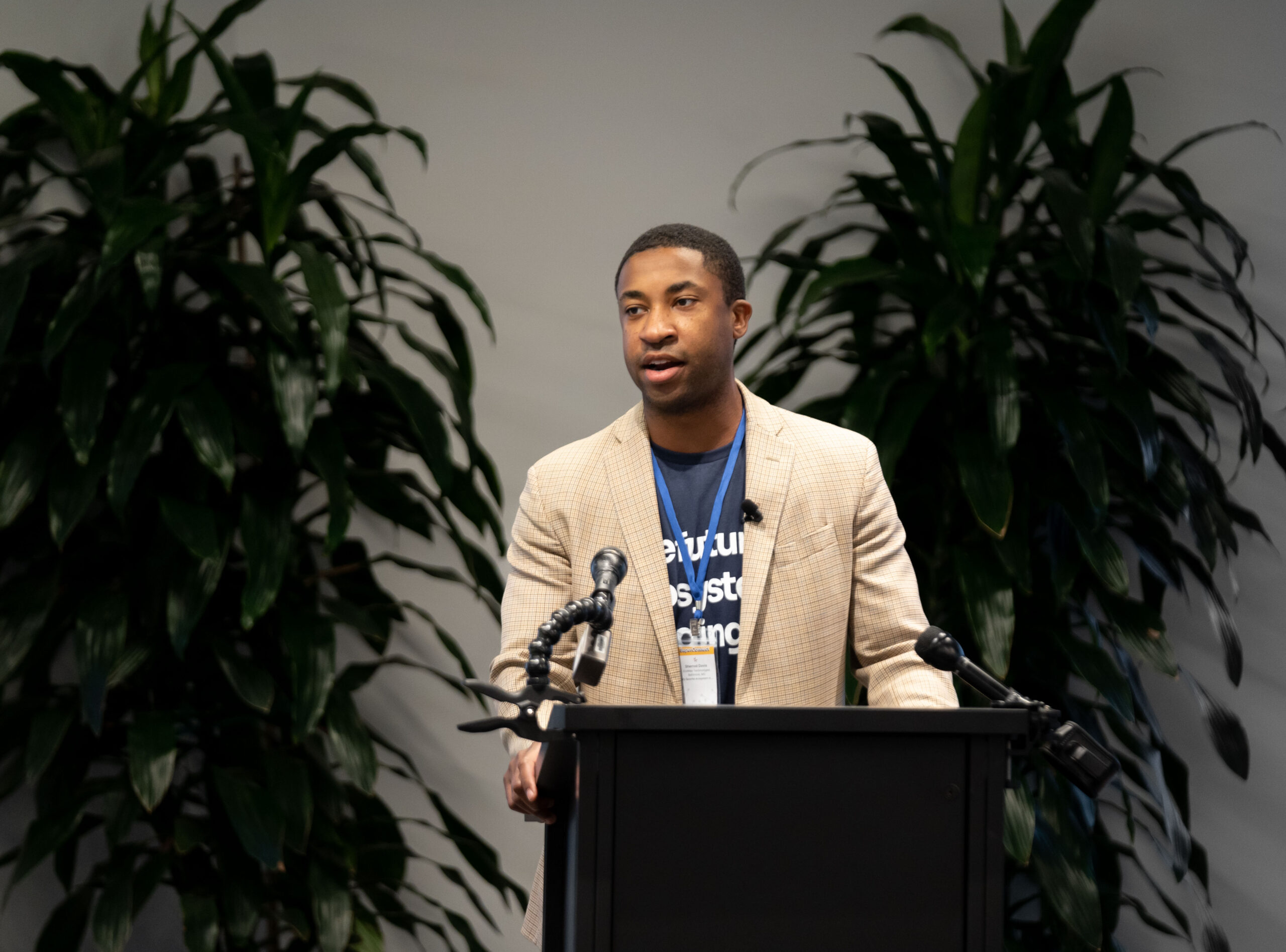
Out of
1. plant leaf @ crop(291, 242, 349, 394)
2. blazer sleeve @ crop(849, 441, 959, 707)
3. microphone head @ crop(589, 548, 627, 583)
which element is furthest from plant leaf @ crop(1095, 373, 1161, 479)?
microphone head @ crop(589, 548, 627, 583)

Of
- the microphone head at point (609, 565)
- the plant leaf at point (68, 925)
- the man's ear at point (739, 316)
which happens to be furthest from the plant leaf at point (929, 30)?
the plant leaf at point (68, 925)

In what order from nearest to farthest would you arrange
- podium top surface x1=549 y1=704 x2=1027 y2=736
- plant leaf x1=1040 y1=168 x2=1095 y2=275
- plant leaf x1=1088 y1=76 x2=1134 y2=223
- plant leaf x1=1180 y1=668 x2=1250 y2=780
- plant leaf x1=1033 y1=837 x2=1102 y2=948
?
podium top surface x1=549 y1=704 x2=1027 y2=736 < plant leaf x1=1033 y1=837 x2=1102 y2=948 < plant leaf x1=1040 y1=168 x2=1095 y2=275 < plant leaf x1=1180 y1=668 x2=1250 y2=780 < plant leaf x1=1088 y1=76 x2=1134 y2=223

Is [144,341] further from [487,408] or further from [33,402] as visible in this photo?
[487,408]

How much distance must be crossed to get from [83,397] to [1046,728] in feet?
5.76

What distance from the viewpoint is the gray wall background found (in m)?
2.99

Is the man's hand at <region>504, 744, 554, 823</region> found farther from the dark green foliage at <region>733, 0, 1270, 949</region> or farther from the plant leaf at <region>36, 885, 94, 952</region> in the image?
the plant leaf at <region>36, 885, 94, 952</region>

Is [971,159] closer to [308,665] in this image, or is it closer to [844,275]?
[844,275]

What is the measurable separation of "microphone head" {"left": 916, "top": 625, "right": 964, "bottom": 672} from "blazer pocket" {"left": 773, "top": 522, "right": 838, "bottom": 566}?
1.64 ft

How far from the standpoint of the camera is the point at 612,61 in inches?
122

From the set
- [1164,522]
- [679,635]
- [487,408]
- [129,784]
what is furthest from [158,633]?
[1164,522]

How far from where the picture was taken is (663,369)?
1.61 m

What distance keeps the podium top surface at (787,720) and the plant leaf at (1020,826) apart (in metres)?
1.28

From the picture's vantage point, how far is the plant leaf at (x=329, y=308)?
2.23 meters

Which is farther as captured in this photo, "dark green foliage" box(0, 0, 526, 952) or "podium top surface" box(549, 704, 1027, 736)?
"dark green foliage" box(0, 0, 526, 952)
